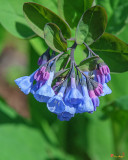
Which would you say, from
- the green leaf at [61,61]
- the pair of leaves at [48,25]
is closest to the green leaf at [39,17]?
the pair of leaves at [48,25]

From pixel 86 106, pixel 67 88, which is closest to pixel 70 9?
pixel 67 88

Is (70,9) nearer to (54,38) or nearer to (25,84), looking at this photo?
(54,38)

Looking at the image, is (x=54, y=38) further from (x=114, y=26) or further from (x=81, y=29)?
(x=114, y=26)

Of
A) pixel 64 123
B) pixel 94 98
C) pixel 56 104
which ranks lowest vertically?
pixel 64 123

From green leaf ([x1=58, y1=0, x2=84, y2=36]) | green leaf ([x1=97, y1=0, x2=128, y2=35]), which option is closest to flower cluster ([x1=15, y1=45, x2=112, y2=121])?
green leaf ([x1=58, y1=0, x2=84, y2=36])

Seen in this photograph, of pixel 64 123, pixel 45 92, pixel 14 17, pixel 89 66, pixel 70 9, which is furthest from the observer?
pixel 64 123

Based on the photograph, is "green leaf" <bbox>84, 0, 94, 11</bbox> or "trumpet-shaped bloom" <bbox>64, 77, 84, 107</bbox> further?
"green leaf" <bbox>84, 0, 94, 11</bbox>

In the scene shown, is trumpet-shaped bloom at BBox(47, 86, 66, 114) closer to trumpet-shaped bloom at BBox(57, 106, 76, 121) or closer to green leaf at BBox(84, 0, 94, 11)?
trumpet-shaped bloom at BBox(57, 106, 76, 121)

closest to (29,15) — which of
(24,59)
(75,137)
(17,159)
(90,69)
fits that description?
(90,69)
